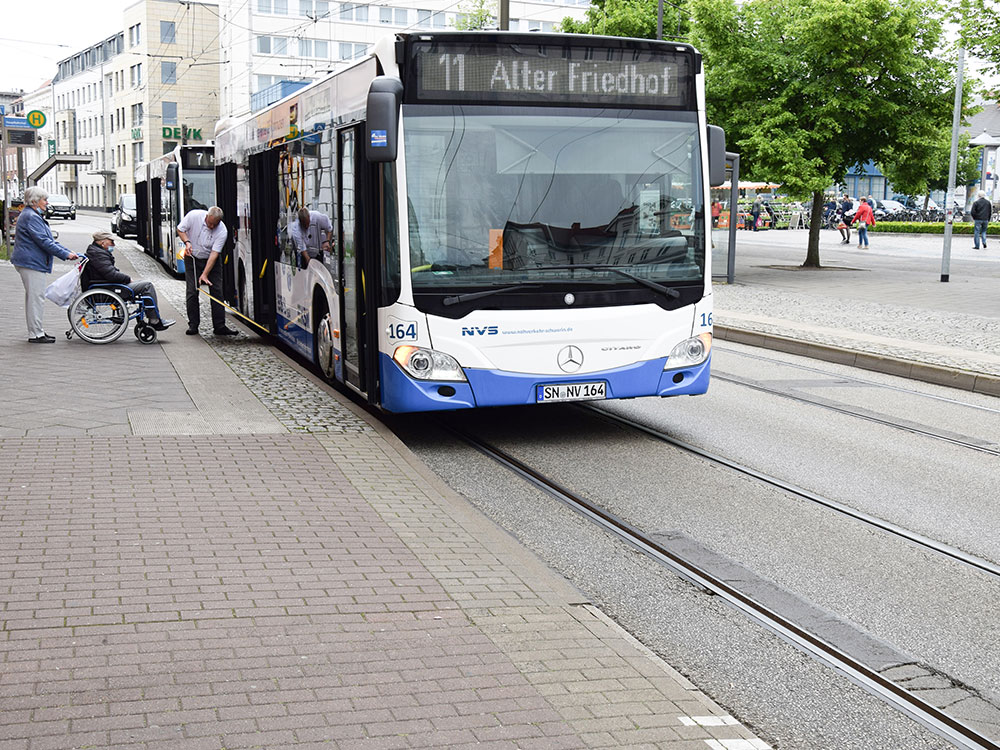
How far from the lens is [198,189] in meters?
26.1

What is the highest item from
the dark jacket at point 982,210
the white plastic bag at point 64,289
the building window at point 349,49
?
the building window at point 349,49

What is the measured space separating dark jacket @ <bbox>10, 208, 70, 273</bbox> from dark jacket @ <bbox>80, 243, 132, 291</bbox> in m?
0.28

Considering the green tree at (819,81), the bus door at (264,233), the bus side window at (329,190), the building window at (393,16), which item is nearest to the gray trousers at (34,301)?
the bus door at (264,233)

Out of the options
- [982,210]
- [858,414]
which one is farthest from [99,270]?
[982,210]

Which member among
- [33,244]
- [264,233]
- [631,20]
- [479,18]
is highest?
[479,18]

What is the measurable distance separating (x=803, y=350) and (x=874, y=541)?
876cm

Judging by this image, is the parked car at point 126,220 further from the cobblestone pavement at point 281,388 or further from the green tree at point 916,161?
the cobblestone pavement at point 281,388

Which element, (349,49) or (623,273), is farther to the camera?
(349,49)

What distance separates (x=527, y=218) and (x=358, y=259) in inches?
54.5

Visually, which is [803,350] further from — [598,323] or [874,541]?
[874,541]

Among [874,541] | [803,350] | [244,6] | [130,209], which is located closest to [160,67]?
[244,6]

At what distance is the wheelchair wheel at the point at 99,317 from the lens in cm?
1334

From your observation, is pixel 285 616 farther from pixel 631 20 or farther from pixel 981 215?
pixel 631 20

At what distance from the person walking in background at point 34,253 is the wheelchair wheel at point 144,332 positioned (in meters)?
0.93
